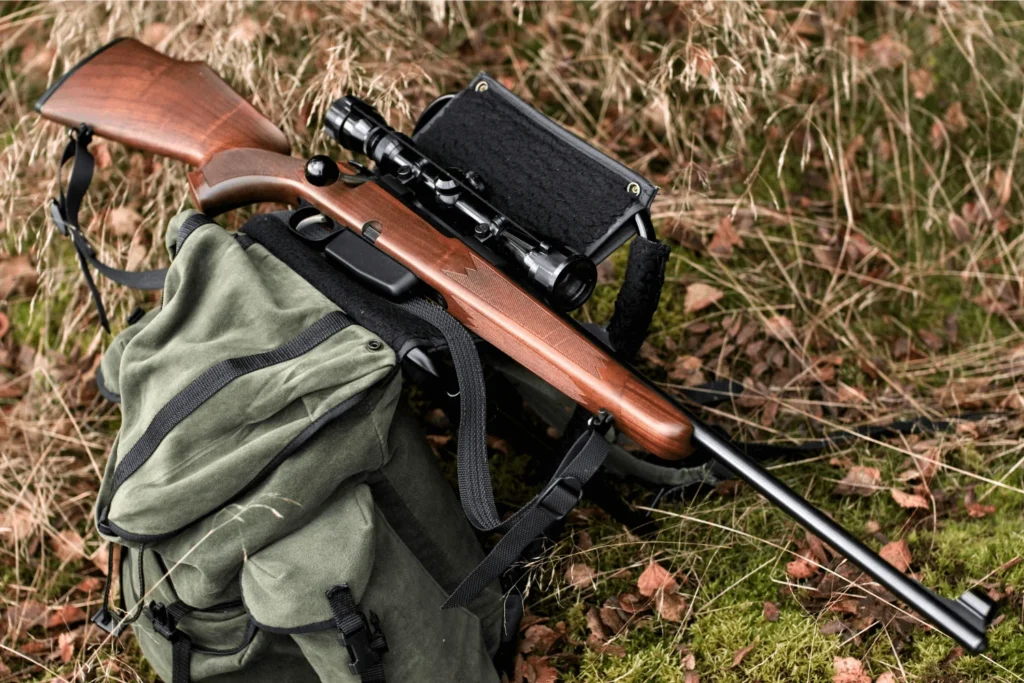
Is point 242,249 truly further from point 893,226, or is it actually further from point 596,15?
point 893,226

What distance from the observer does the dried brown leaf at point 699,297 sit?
3984 mm

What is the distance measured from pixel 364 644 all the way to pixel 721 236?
2407 mm

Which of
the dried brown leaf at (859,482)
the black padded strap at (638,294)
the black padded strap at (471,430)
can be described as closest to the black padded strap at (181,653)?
the black padded strap at (471,430)

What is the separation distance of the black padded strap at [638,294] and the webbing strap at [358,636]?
1131 mm

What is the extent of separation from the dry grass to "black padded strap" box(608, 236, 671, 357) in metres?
0.80

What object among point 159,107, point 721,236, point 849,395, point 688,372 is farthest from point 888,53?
point 159,107

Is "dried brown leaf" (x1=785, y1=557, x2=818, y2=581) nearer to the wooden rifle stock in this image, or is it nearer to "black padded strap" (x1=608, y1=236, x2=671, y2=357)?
the wooden rifle stock

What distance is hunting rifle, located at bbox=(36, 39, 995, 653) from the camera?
2.62 meters

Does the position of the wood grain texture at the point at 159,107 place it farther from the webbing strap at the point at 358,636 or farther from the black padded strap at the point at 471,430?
the webbing strap at the point at 358,636

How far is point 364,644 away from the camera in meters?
2.58

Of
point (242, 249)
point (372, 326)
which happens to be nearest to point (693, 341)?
point (372, 326)

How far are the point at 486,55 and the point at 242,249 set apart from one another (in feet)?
6.88

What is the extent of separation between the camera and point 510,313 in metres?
2.76

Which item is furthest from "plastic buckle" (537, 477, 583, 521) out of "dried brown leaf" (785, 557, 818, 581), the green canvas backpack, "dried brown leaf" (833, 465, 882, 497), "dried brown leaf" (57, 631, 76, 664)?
"dried brown leaf" (57, 631, 76, 664)
